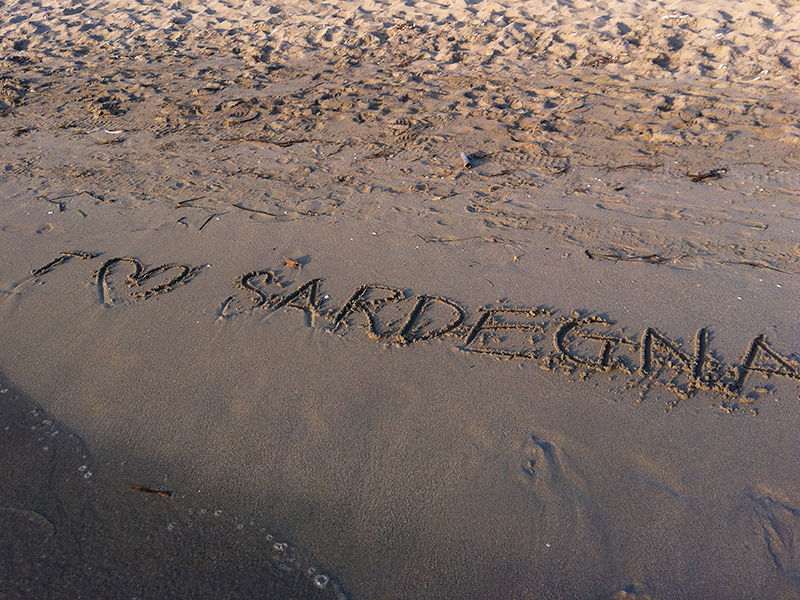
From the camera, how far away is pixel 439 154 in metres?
4.75

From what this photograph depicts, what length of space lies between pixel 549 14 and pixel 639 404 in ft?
20.1

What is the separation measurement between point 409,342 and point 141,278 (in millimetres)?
1703

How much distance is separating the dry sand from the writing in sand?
2cm

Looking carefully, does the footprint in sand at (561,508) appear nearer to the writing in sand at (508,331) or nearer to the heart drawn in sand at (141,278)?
the writing in sand at (508,331)

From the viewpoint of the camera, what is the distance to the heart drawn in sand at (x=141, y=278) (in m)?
3.30

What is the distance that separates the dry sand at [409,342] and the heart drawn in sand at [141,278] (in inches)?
0.7

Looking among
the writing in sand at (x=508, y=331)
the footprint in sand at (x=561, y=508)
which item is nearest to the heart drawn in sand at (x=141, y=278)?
the writing in sand at (x=508, y=331)

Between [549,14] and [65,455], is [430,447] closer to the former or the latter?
[65,455]

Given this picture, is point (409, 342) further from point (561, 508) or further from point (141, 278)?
point (141, 278)

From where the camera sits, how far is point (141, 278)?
343 centimetres

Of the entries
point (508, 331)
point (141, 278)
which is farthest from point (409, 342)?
point (141, 278)

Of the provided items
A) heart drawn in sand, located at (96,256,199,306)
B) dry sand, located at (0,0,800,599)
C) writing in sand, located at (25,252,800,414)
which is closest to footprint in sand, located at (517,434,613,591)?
dry sand, located at (0,0,800,599)

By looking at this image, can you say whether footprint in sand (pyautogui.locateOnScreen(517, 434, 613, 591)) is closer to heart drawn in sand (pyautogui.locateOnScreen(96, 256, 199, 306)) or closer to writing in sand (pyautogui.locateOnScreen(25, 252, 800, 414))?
writing in sand (pyautogui.locateOnScreen(25, 252, 800, 414))

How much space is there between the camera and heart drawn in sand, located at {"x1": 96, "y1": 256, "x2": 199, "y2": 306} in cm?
330
